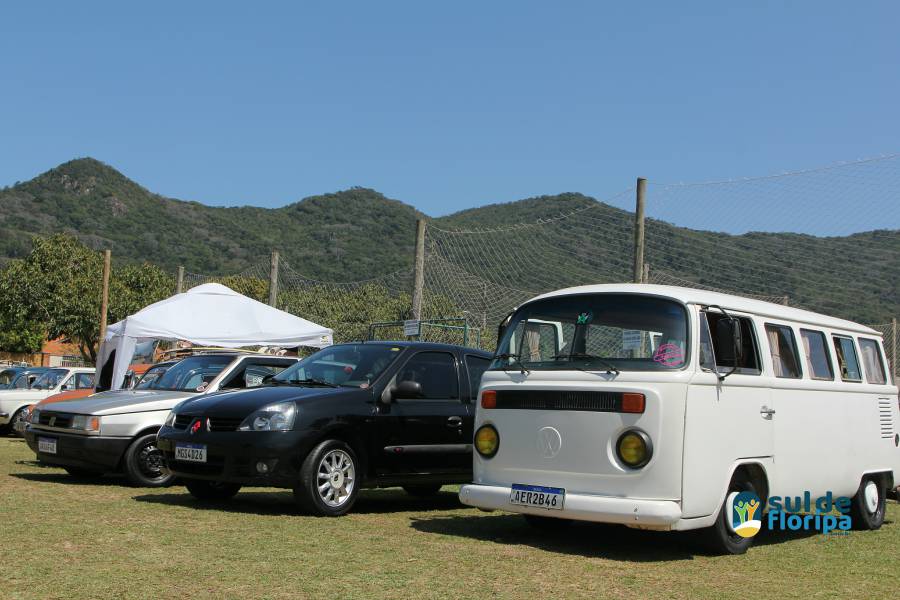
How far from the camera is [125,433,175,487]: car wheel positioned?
38.6ft

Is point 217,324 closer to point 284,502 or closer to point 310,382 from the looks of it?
point 284,502

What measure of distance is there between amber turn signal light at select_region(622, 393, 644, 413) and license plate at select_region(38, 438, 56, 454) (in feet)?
25.0

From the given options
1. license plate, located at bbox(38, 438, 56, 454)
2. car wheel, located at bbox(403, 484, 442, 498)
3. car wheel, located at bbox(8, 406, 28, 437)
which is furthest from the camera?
car wheel, located at bbox(8, 406, 28, 437)

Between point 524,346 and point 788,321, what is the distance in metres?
2.51

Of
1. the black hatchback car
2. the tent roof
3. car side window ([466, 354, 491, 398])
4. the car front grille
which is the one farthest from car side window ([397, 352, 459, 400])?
the tent roof

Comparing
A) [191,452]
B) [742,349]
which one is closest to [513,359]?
[742,349]

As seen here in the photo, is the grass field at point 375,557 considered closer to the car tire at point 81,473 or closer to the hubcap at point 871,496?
the hubcap at point 871,496

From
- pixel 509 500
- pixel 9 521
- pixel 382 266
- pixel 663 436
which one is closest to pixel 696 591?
pixel 663 436

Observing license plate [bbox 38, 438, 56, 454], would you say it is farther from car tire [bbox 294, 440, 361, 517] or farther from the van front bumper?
the van front bumper

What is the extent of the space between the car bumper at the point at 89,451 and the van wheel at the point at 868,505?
26.2 feet

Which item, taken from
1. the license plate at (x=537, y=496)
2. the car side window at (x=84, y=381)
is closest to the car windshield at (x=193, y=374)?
the license plate at (x=537, y=496)

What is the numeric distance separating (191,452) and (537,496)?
12.3 ft

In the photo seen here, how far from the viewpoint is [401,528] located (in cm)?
900

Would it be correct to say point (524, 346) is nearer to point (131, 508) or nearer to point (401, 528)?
point (401, 528)
